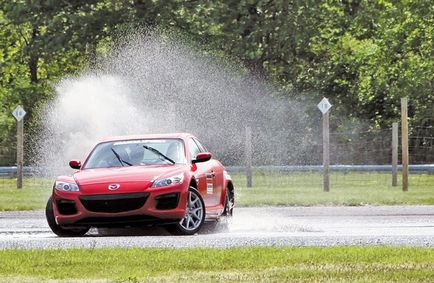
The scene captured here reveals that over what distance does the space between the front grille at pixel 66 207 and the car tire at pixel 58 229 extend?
27cm

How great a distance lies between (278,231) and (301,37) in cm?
2974

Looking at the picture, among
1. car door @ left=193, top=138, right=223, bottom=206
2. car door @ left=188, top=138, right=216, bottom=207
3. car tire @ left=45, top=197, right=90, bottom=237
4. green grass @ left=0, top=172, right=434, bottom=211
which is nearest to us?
car tire @ left=45, top=197, right=90, bottom=237

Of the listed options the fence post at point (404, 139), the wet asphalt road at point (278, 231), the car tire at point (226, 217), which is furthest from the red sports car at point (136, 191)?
the fence post at point (404, 139)

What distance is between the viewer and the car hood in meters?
16.5

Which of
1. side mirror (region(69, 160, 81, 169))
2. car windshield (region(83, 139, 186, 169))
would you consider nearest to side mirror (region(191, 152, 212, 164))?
car windshield (region(83, 139, 186, 169))

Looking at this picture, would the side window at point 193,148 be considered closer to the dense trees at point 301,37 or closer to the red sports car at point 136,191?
the red sports car at point 136,191

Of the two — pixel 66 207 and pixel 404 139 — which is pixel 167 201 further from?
pixel 404 139

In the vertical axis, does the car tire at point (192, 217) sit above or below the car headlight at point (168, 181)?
below

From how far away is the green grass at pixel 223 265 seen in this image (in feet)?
36.0

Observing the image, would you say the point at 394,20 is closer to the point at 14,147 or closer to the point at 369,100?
the point at 369,100

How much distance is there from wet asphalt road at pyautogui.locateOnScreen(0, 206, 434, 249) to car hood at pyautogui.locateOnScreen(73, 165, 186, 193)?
655mm

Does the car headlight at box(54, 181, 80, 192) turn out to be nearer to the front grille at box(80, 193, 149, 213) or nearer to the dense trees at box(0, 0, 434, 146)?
the front grille at box(80, 193, 149, 213)

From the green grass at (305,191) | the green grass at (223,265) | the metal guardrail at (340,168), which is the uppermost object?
the green grass at (223,265)

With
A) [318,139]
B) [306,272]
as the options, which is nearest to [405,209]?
[306,272]
